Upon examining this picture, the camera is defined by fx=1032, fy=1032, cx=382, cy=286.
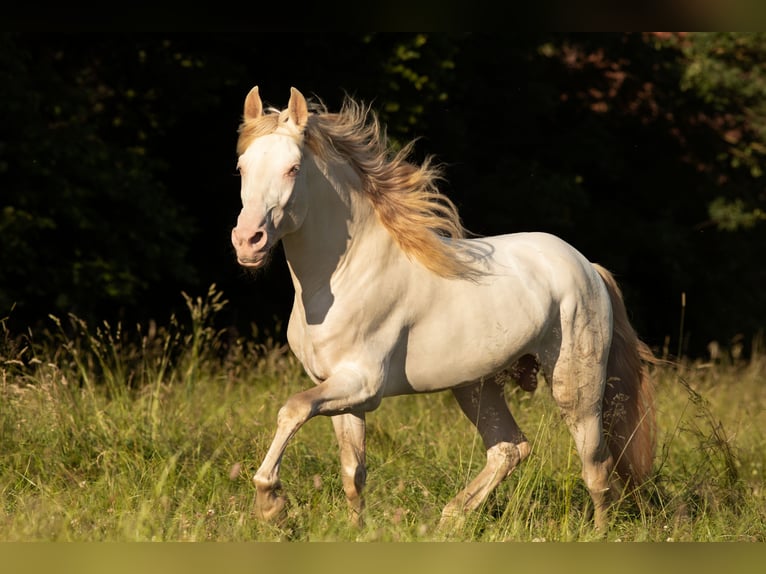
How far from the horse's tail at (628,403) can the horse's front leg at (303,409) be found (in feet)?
5.01

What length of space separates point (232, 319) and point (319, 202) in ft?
25.0

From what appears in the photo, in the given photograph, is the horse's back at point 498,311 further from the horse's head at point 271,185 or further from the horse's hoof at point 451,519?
the horse's head at point 271,185

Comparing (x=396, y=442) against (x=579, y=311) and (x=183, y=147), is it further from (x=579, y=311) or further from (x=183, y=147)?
(x=183, y=147)

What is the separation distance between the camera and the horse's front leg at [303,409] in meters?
4.07

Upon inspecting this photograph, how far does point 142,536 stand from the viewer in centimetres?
393

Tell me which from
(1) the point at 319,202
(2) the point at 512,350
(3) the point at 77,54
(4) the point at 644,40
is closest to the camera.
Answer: (1) the point at 319,202

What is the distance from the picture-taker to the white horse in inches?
163

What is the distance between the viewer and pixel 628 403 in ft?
17.7

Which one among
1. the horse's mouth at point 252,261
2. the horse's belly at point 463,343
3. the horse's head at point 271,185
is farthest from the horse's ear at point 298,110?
the horse's belly at point 463,343

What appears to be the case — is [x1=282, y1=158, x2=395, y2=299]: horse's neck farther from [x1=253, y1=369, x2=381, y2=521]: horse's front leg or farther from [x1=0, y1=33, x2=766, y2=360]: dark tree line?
[x1=0, y1=33, x2=766, y2=360]: dark tree line

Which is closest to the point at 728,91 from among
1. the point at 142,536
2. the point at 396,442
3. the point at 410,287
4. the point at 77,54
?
the point at 77,54

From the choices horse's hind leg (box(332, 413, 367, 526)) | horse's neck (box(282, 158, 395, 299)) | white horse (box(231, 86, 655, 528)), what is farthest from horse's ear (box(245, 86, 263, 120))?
horse's hind leg (box(332, 413, 367, 526))

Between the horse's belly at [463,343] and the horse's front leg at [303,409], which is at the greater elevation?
the horse's belly at [463,343]

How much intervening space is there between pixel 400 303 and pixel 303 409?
708 millimetres
